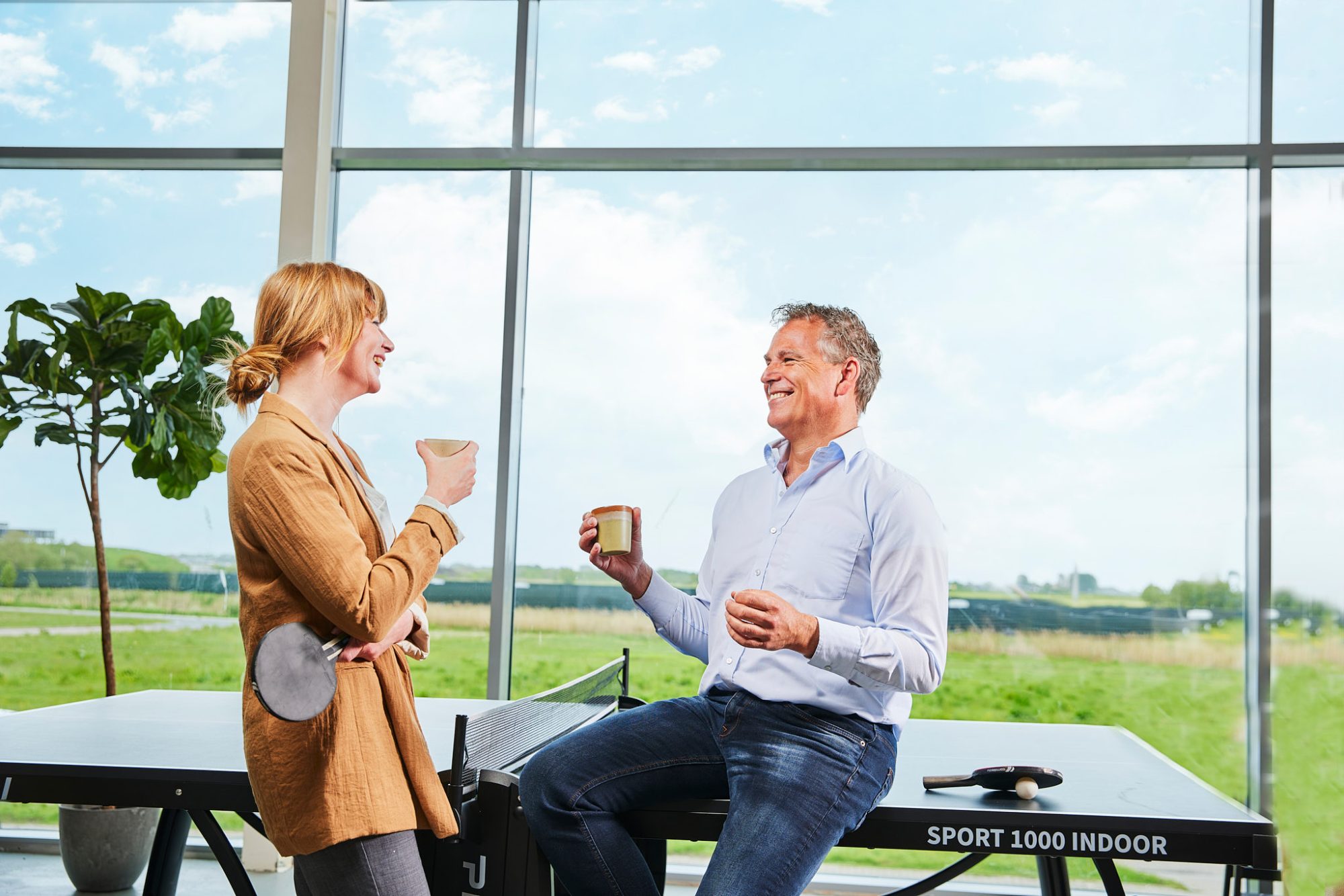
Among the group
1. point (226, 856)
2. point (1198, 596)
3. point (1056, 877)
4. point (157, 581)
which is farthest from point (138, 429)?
point (1198, 596)

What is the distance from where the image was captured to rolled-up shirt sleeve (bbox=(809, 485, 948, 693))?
1729 mm

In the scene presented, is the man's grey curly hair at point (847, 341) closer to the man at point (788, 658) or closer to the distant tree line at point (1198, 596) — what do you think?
the man at point (788, 658)

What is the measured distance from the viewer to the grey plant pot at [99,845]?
10.7 ft

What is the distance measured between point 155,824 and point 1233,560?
3.72 meters

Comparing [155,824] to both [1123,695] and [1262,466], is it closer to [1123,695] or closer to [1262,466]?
[1123,695]

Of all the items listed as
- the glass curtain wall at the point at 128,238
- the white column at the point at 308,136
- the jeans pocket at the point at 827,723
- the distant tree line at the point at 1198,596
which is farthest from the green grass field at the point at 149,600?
the distant tree line at the point at 1198,596

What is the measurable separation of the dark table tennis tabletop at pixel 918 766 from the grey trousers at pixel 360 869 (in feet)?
2.00

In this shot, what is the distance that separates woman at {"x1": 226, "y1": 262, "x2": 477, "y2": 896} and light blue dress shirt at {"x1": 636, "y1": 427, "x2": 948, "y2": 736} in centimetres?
68

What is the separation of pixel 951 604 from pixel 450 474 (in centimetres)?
245

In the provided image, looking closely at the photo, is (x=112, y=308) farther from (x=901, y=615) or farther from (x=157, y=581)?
(x=901, y=615)

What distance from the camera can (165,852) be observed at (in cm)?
243

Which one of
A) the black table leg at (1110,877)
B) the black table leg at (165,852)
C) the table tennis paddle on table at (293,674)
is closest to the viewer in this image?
the table tennis paddle on table at (293,674)

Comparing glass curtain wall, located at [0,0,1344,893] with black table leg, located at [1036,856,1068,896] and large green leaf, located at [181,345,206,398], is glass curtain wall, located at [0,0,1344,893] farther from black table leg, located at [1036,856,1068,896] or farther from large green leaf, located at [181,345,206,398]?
black table leg, located at [1036,856,1068,896]

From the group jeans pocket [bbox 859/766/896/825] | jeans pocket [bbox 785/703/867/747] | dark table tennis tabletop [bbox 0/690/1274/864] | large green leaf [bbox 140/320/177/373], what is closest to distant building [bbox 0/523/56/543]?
large green leaf [bbox 140/320/177/373]
